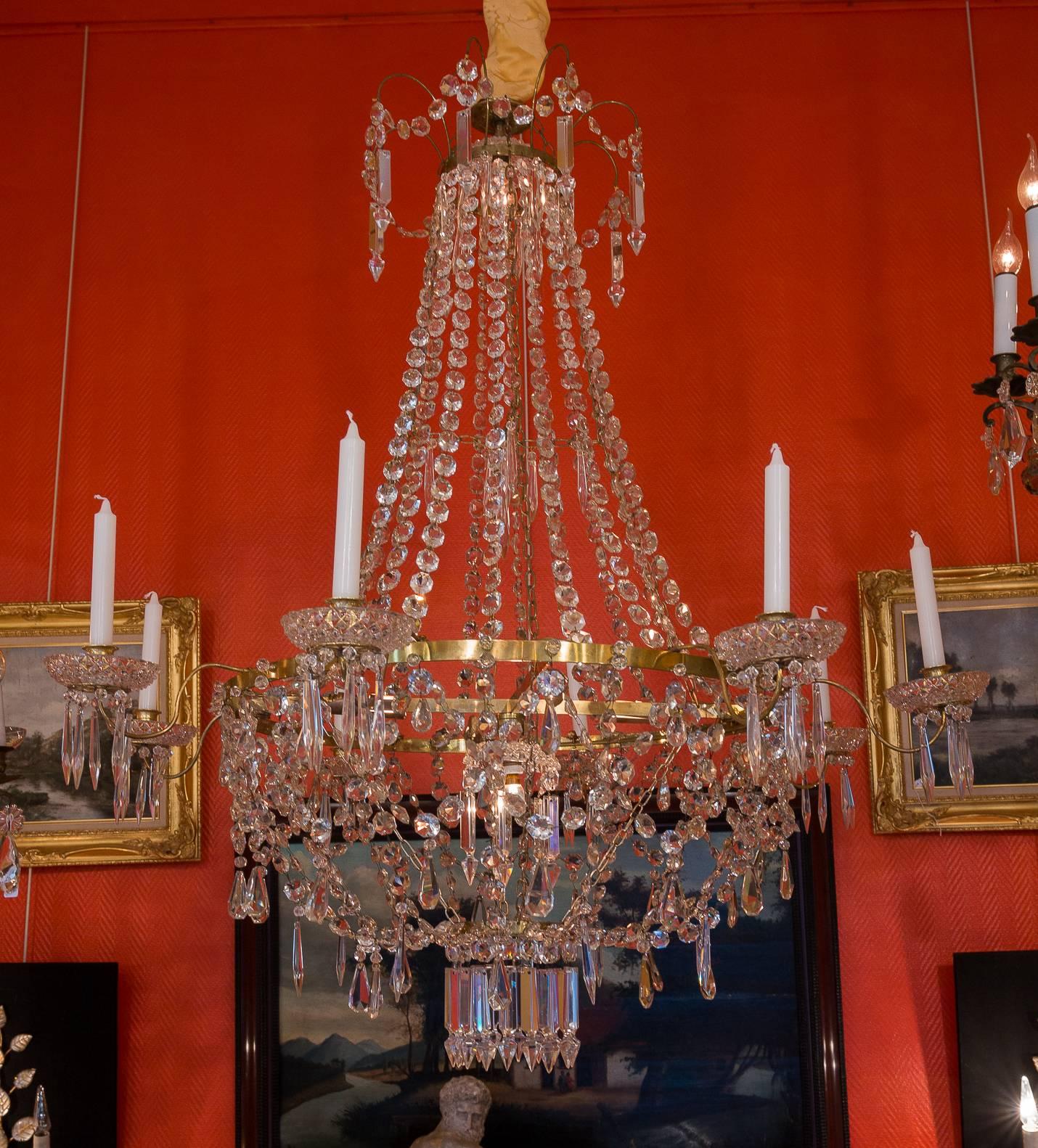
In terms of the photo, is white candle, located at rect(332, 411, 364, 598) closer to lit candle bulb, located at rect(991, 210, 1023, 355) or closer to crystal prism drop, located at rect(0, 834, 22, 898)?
crystal prism drop, located at rect(0, 834, 22, 898)

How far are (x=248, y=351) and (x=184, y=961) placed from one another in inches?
62.4

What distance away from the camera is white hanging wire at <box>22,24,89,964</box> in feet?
11.1

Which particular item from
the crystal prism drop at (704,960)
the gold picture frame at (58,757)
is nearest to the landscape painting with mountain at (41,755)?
the gold picture frame at (58,757)

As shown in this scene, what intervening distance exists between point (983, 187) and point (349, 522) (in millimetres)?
2720

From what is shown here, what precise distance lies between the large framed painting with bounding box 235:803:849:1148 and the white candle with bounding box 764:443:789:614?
1.63 meters

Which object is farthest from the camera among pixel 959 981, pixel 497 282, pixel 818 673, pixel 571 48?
pixel 571 48

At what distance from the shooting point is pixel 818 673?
169 centimetres

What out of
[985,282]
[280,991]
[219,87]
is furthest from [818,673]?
[219,87]

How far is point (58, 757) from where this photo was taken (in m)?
3.41

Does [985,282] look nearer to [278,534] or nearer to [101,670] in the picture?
[278,534]

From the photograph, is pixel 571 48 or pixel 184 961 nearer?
pixel 184 961

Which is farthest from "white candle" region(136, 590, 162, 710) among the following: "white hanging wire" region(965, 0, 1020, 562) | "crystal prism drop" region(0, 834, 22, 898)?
"white hanging wire" region(965, 0, 1020, 562)

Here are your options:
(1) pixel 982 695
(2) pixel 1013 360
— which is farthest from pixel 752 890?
(1) pixel 982 695

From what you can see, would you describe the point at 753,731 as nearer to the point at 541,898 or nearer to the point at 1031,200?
the point at 541,898
